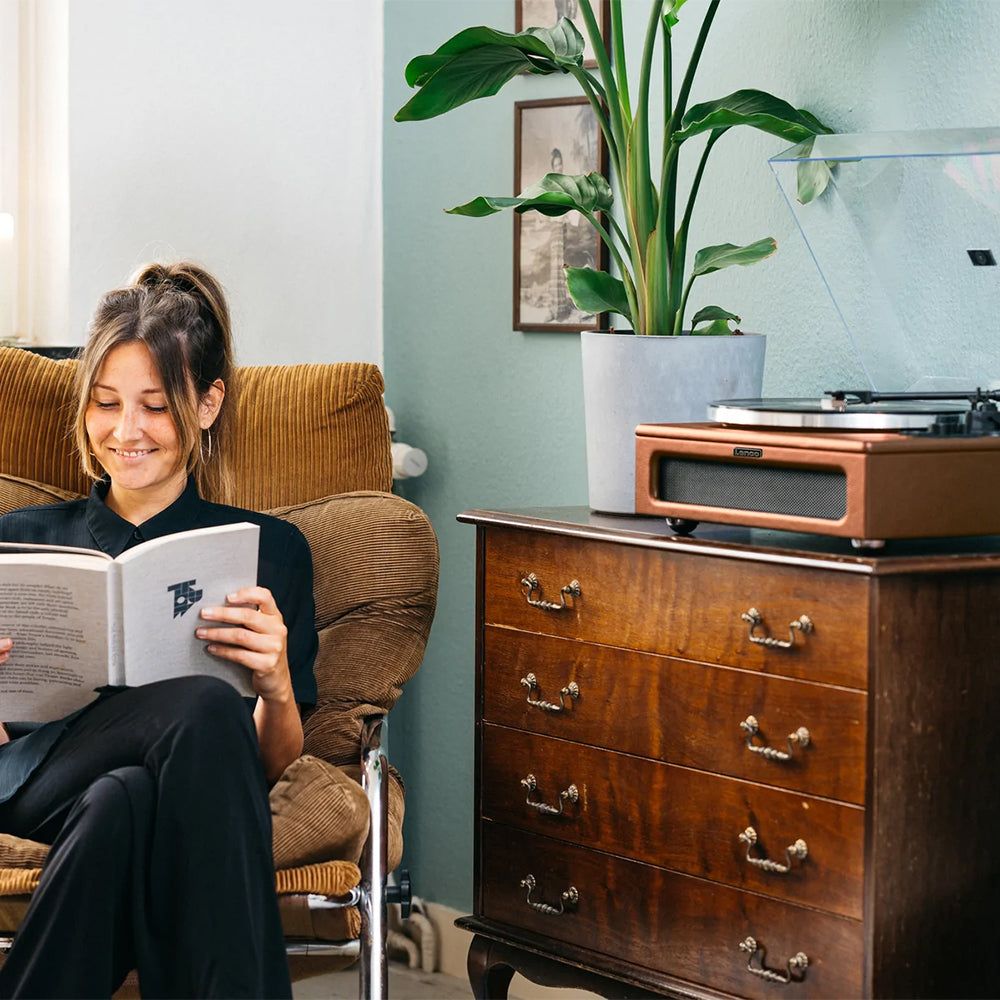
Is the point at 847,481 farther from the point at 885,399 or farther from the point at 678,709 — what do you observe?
the point at 678,709

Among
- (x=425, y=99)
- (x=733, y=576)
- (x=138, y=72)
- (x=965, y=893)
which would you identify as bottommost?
(x=965, y=893)

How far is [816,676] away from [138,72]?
1.62 metres

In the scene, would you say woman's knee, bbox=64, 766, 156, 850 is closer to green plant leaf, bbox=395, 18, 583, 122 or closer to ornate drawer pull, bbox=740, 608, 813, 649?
ornate drawer pull, bbox=740, 608, 813, 649

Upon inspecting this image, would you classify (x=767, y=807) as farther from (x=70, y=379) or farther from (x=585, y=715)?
(x=70, y=379)

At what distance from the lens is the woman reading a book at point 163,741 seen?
1.51 meters

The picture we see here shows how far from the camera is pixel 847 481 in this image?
149 cm

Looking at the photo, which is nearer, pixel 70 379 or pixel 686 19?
pixel 70 379

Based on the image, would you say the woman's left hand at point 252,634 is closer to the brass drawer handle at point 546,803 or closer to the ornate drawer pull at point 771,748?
the brass drawer handle at point 546,803

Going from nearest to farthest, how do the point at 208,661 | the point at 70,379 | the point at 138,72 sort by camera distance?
the point at 208,661 → the point at 70,379 → the point at 138,72

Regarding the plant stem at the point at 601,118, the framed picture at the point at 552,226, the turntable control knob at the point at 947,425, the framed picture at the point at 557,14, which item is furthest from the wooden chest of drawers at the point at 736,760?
the framed picture at the point at 557,14

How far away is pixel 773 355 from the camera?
2.19 m

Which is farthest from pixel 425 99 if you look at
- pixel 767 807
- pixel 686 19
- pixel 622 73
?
pixel 767 807

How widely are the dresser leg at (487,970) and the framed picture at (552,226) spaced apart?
98cm

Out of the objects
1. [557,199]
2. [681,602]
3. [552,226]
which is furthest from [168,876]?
[552,226]
